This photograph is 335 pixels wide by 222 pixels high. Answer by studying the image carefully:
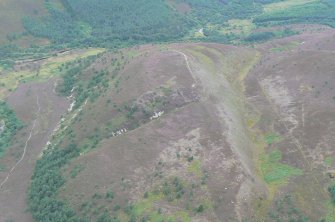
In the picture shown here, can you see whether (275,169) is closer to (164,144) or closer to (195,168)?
(195,168)

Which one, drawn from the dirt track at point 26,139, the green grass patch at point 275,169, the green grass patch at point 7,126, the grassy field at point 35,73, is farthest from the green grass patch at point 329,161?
the grassy field at point 35,73

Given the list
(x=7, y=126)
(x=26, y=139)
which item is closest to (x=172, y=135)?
(x=26, y=139)

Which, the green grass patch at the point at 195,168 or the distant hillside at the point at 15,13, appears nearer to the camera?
the green grass patch at the point at 195,168

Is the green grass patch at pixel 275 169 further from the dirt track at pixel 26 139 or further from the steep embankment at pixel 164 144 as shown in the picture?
the dirt track at pixel 26 139

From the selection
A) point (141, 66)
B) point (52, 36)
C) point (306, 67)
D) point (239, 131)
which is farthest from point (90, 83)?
point (52, 36)

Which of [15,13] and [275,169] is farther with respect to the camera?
[15,13]

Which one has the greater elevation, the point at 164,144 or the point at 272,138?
the point at 164,144
